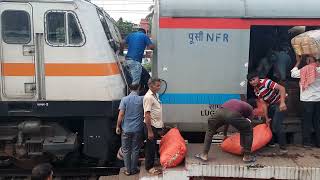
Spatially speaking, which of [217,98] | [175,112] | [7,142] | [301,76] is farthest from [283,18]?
[7,142]

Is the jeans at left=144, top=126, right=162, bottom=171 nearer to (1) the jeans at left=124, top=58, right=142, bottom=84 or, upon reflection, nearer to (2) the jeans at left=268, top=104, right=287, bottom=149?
(1) the jeans at left=124, top=58, right=142, bottom=84

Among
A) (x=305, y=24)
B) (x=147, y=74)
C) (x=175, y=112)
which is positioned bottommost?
(x=175, y=112)

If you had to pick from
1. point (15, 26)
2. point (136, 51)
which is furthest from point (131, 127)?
point (15, 26)

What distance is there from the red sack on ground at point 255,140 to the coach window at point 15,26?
3380mm

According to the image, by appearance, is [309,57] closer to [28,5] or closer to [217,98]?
[217,98]

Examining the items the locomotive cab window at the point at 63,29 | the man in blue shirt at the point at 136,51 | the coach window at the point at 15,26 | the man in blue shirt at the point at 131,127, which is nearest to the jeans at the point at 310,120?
the man in blue shirt at the point at 131,127

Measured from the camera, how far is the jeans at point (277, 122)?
6.47 metres

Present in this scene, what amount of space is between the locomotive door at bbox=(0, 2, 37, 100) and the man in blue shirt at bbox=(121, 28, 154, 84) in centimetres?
163

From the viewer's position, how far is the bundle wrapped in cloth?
6.43 meters

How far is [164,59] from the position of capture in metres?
6.72

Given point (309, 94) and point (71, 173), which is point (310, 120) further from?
point (71, 173)

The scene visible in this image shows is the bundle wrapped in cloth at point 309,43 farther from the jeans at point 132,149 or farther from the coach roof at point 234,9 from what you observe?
the jeans at point 132,149

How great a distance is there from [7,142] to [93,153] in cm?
136

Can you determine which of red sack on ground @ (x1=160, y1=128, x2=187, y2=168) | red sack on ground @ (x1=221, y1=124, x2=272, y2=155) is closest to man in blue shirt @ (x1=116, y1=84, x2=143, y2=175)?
red sack on ground @ (x1=160, y1=128, x2=187, y2=168)
